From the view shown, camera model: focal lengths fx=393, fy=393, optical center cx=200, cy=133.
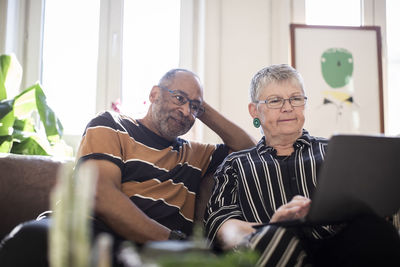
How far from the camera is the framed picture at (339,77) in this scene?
9.92 feet

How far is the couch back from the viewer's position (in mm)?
1748

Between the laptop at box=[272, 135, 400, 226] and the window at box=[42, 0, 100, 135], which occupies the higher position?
the window at box=[42, 0, 100, 135]

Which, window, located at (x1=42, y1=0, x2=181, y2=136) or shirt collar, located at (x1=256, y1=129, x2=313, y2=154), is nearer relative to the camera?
shirt collar, located at (x1=256, y1=129, x2=313, y2=154)

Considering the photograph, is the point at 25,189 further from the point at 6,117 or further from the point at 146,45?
the point at 146,45

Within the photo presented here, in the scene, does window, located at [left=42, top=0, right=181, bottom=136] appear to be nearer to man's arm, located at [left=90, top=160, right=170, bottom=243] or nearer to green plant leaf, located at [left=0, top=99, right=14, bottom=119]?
green plant leaf, located at [left=0, top=99, right=14, bottom=119]

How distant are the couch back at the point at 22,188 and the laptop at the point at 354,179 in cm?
122

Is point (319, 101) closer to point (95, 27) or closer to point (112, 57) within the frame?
point (112, 57)

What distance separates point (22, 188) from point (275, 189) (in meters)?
1.13

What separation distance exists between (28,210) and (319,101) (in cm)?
219

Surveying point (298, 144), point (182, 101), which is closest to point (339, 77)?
point (298, 144)

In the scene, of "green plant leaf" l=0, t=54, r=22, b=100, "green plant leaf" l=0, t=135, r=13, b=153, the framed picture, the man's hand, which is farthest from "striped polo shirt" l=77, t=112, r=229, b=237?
the framed picture

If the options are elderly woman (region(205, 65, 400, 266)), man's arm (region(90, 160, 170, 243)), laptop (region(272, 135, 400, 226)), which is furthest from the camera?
man's arm (region(90, 160, 170, 243))

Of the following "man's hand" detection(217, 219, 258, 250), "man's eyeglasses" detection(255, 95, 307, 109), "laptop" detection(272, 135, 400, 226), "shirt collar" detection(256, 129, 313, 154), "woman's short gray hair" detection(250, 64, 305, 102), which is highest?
Result: "woman's short gray hair" detection(250, 64, 305, 102)

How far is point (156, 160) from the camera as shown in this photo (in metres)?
1.73
